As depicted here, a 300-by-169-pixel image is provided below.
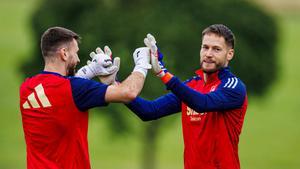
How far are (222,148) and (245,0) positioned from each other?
16501 mm

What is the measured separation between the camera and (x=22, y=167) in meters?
38.8

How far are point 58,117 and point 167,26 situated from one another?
50.1ft

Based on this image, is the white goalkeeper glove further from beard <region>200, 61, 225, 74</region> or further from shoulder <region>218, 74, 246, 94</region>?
shoulder <region>218, 74, 246, 94</region>

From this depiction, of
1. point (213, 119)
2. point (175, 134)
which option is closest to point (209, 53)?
point (213, 119)

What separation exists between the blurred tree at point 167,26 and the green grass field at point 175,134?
11.0 meters

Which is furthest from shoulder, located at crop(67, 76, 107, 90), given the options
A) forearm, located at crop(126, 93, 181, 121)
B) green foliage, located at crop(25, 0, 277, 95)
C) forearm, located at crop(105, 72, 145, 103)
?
green foliage, located at crop(25, 0, 277, 95)

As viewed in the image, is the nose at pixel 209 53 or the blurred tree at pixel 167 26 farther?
the blurred tree at pixel 167 26

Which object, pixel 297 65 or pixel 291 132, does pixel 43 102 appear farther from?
pixel 297 65

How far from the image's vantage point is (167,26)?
987 inches

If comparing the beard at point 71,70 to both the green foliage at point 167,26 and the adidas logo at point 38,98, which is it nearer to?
the adidas logo at point 38,98

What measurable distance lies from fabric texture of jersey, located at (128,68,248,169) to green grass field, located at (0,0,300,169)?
25.9 m

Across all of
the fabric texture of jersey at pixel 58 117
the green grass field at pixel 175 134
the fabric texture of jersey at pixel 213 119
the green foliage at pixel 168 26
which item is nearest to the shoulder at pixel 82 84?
the fabric texture of jersey at pixel 58 117

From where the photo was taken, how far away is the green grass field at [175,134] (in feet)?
132

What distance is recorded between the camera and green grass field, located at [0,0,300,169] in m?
40.2
